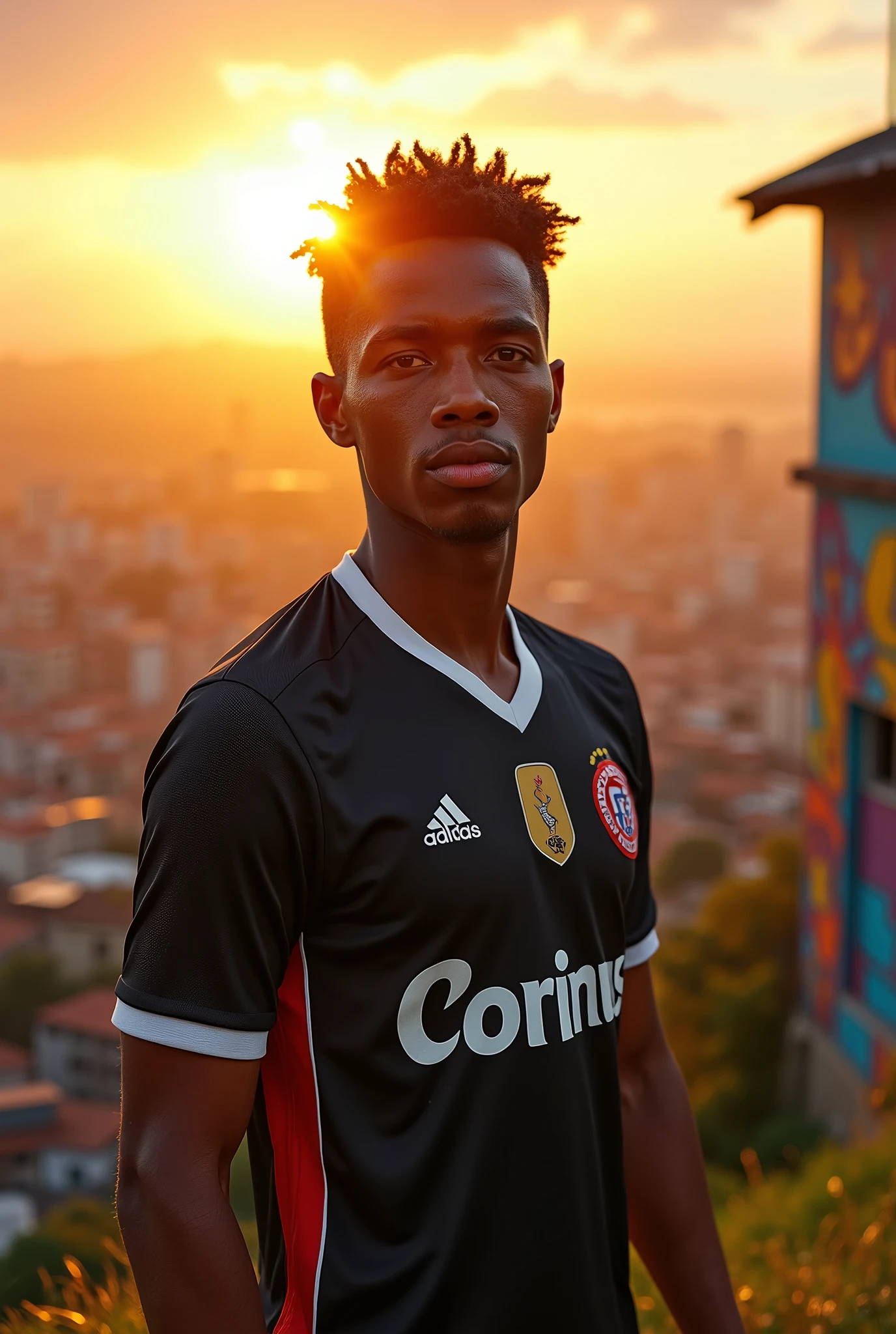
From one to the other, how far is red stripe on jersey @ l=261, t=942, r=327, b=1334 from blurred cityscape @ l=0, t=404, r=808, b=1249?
20.0m

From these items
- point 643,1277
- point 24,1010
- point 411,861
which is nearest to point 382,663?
point 411,861

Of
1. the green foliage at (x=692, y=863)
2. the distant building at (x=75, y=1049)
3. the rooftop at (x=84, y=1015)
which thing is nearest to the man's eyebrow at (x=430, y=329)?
the rooftop at (x=84, y=1015)

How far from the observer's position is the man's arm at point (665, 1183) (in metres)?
1.82

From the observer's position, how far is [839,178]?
7.83m

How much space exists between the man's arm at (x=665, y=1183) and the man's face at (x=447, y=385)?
2.43 feet

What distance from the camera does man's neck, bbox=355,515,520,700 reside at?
1560 mm

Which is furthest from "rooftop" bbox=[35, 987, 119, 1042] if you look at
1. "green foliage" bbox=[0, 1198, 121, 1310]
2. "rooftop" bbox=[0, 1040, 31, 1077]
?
"green foliage" bbox=[0, 1198, 121, 1310]

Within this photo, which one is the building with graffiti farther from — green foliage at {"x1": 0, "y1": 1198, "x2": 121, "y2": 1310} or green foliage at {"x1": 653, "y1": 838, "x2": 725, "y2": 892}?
green foliage at {"x1": 653, "y1": 838, "x2": 725, "y2": 892}

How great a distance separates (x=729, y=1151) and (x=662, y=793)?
38463 mm

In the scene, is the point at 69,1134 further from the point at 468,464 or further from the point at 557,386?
the point at 468,464

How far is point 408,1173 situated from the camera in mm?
1383

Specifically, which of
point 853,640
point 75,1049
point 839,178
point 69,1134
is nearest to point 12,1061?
point 75,1049

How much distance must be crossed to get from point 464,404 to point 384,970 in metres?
0.62

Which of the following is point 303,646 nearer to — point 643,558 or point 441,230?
A: point 441,230
